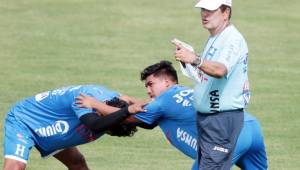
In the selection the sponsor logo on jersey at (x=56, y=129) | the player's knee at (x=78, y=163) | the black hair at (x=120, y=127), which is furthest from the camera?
the player's knee at (x=78, y=163)

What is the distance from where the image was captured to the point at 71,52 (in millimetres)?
21219

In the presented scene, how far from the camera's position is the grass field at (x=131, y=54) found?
14945mm

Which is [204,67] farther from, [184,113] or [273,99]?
[273,99]

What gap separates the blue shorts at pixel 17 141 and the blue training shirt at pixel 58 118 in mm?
53

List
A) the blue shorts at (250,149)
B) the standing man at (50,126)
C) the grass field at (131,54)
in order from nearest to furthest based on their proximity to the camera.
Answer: the blue shorts at (250,149), the standing man at (50,126), the grass field at (131,54)

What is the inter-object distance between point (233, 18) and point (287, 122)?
7136mm

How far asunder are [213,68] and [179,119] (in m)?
1.41

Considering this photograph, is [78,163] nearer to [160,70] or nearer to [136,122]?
[136,122]

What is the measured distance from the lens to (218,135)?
33.6ft

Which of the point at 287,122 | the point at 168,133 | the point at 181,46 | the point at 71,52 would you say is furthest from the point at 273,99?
the point at 181,46

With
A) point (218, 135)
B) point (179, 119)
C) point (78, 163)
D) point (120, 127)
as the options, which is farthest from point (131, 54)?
point (218, 135)

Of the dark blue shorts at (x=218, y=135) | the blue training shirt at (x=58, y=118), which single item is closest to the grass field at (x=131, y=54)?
the blue training shirt at (x=58, y=118)

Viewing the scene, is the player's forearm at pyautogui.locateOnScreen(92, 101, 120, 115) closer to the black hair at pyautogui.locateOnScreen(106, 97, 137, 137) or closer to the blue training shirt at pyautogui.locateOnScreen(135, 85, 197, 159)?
the black hair at pyautogui.locateOnScreen(106, 97, 137, 137)

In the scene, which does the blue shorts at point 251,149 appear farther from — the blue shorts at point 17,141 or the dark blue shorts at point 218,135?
the blue shorts at point 17,141
